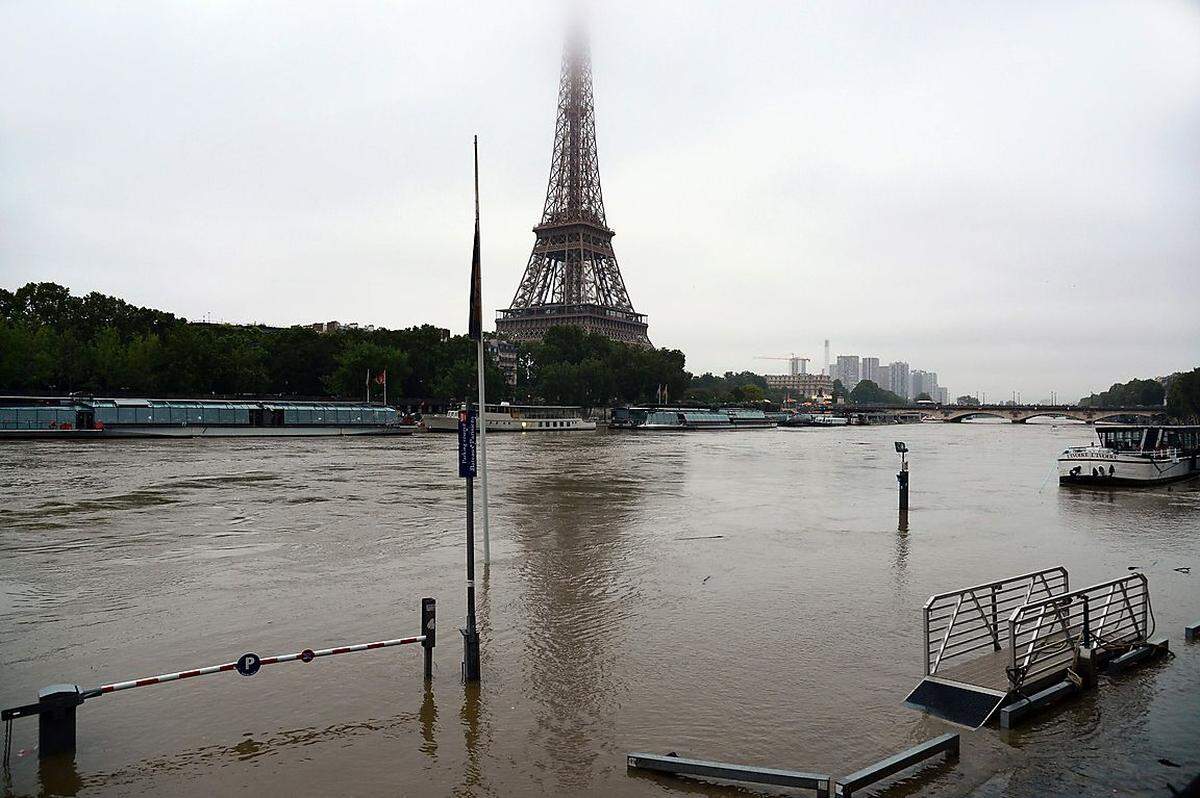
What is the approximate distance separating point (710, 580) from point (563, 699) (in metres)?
8.32

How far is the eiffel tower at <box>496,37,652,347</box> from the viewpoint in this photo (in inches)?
6870

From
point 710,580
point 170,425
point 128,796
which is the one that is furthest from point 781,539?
point 170,425

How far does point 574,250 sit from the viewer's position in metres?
174

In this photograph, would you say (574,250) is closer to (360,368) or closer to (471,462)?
(360,368)

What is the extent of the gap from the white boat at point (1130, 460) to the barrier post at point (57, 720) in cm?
4687

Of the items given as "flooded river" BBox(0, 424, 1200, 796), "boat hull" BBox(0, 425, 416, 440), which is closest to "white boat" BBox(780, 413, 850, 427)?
"boat hull" BBox(0, 425, 416, 440)

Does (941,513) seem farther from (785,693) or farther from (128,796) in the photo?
(128,796)

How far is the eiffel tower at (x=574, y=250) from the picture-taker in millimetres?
174500

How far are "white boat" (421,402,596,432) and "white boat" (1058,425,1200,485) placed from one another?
7082cm

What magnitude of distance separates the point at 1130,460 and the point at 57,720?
49728 millimetres

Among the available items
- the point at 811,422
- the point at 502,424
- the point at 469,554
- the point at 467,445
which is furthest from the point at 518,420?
the point at 469,554

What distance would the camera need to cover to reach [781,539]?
24.8 meters

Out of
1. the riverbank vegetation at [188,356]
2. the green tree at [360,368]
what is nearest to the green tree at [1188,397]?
the riverbank vegetation at [188,356]

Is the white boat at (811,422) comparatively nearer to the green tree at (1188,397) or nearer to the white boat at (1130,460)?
the green tree at (1188,397)
